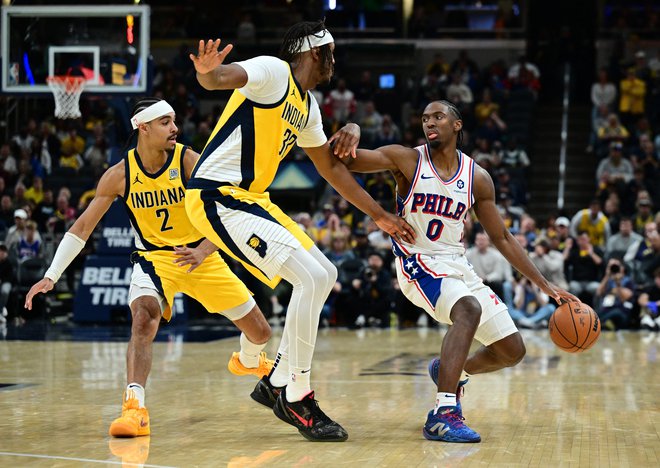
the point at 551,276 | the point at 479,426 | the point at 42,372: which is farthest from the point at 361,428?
the point at 551,276

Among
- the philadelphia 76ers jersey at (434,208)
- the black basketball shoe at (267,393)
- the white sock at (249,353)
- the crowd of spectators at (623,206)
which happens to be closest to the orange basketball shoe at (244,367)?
the white sock at (249,353)

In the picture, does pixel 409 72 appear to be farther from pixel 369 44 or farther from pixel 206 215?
pixel 206 215

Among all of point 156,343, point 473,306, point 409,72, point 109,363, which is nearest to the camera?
point 473,306

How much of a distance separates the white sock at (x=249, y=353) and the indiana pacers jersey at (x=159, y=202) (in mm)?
758

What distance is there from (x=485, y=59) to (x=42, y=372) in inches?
687

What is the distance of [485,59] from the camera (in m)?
24.4

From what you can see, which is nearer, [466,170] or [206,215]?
[206,215]

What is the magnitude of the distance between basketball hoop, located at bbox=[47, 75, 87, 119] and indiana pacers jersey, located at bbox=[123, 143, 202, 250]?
8.39m

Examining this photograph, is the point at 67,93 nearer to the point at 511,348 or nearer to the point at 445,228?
the point at 445,228

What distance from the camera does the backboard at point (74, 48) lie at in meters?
14.7

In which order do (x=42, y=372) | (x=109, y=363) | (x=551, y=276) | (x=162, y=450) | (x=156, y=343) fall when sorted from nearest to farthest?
(x=162, y=450)
(x=42, y=372)
(x=109, y=363)
(x=156, y=343)
(x=551, y=276)

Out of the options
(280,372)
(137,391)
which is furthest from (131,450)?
(280,372)

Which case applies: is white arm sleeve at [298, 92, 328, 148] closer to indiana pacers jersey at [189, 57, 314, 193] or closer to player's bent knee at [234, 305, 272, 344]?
indiana pacers jersey at [189, 57, 314, 193]

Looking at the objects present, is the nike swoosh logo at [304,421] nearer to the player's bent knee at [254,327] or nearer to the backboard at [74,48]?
the player's bent knee at [254,327]
